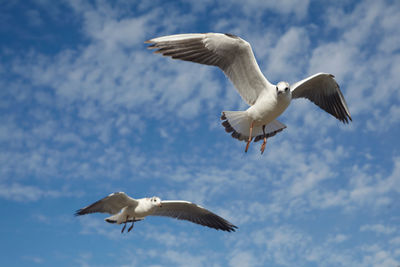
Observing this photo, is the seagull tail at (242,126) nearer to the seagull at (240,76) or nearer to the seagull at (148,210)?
the seagull at (240,76)

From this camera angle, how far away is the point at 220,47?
384 inches

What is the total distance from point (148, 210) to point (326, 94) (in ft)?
18.3

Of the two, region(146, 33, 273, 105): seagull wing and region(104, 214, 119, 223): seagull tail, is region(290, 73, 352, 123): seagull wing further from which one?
region(104, 214, 119, 223): seagull tail

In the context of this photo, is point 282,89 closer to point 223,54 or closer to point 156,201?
point 223,54

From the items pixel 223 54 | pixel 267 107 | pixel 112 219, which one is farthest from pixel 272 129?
pixel 112 219

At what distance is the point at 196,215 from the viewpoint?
1389 centimetres

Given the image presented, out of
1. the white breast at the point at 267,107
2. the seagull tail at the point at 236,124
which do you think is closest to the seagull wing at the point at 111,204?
the seagull tail at the point at 236,124

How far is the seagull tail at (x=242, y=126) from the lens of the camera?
10352 millimetres

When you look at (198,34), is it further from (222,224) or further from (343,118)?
(222,224)

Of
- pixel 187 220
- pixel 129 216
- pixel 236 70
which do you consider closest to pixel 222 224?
pixel 187 220

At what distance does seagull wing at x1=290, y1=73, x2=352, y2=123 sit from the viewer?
11.3 meters

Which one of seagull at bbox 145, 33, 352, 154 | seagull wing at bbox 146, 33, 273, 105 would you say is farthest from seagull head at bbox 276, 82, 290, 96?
seagull wing at bbox 146, 33, 273, 105

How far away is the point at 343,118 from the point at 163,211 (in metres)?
5.65

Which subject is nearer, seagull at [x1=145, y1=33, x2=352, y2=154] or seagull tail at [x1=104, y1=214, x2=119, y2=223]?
seagull at [x1=145, y1=33, x2=352, y2=154]
